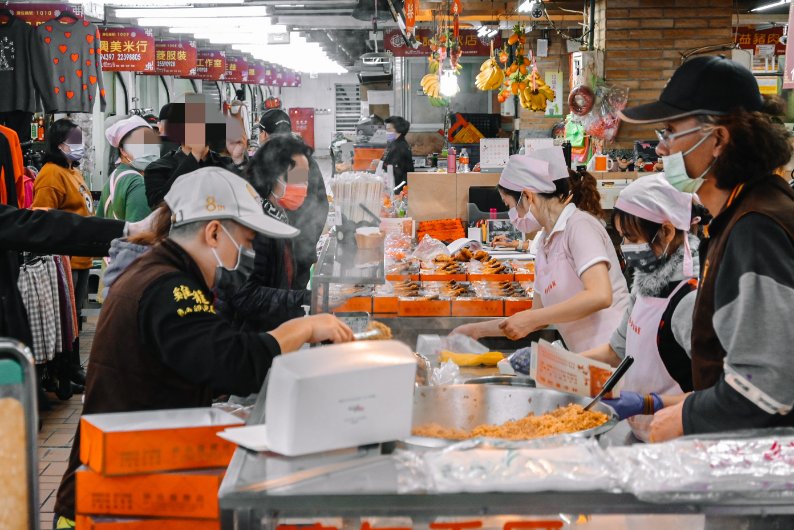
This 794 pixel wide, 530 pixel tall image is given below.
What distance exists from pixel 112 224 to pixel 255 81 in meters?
23.8

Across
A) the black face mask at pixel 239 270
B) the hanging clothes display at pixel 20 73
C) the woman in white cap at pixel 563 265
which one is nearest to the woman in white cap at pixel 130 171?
the hanging clothes display at pixel 20 73

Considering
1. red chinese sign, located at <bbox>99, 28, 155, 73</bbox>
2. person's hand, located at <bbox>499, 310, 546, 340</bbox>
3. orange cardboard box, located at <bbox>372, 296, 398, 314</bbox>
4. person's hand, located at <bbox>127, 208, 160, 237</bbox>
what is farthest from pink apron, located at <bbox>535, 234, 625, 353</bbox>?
red chinese sign, located at <bbox>99, 28, 155, 73</bbox>

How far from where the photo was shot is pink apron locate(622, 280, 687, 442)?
329 centimetres

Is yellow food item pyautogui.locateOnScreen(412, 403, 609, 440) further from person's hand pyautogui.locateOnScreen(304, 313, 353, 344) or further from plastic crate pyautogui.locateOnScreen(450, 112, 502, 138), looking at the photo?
plastic crate pyautogui.locateOnScreen(450, 112, 502, 138)

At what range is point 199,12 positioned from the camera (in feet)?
27.6

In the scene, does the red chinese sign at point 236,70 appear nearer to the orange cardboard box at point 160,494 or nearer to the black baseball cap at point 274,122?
the black baseball cap at point 274,122

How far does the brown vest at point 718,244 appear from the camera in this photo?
227cm

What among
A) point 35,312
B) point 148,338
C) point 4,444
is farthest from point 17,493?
point 35,312

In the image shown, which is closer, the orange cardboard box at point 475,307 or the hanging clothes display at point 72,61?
the orange cardboard box at point 475,307

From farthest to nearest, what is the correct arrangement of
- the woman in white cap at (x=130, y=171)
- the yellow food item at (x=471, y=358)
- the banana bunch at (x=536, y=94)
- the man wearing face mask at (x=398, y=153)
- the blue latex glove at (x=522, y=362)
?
the man wearing face mask at (x=398, y=153)
the banana bunch at (x=536, y=94)
the woman in white cap at (x=130, y=171)
the yellow food item at (x=471, y=358)
the blue latex glove at (x=522, y=362)

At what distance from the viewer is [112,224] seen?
143 inches

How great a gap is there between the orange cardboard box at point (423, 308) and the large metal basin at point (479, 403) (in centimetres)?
232

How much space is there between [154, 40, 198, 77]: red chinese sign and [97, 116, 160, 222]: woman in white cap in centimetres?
1080

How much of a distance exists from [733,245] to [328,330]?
121 centimetres
